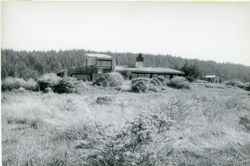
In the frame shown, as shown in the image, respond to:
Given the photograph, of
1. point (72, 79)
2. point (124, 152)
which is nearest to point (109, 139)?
point (124, 152)

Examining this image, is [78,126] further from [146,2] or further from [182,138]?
[146,2]

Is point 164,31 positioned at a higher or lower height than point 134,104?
higher

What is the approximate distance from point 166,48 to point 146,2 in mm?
674

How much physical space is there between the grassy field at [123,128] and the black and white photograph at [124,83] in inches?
0.5

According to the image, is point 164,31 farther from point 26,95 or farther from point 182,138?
point 26,95

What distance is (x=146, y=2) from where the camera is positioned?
476 cm

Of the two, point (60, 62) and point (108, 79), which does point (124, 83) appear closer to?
Result: point (108, 79)

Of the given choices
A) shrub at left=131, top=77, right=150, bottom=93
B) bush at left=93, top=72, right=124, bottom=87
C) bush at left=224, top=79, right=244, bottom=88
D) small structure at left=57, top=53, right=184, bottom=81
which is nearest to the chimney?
small structure at left=57, top=53, right=184, bottom=81

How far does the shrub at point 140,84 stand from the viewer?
4.88 meters

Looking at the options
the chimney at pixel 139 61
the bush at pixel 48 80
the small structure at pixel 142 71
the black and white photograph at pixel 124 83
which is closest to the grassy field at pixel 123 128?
the black and white photograph at pixel 124 83

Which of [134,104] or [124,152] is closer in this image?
[124,152]

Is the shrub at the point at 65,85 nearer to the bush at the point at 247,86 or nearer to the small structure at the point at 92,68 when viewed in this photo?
the small structure at the point at 92,68

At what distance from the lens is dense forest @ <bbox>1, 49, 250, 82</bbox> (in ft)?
15.2

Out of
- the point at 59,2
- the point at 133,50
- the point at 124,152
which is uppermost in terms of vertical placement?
the point at 59,2
